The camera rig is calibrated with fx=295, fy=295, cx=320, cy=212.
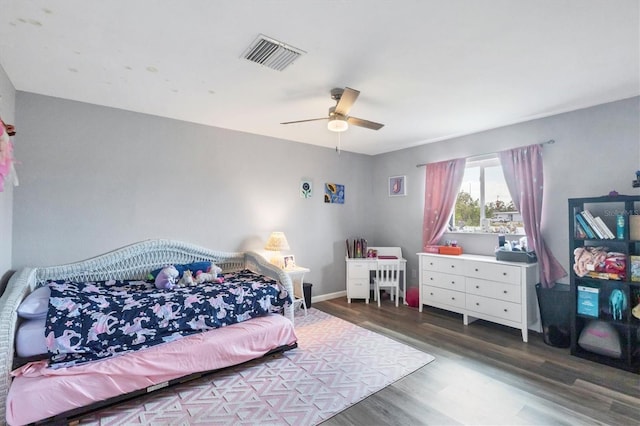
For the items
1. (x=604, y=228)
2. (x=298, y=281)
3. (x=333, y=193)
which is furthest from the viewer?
(x=333, y=193)

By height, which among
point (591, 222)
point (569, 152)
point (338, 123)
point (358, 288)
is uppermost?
point (338, 123)

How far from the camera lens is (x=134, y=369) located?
6.88 feet

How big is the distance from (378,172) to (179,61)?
386 centimetres

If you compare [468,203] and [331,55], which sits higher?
[331,55]

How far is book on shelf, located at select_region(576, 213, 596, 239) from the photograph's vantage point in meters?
2.82

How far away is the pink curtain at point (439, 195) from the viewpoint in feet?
13.8

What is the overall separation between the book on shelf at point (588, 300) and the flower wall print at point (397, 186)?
2.60 m

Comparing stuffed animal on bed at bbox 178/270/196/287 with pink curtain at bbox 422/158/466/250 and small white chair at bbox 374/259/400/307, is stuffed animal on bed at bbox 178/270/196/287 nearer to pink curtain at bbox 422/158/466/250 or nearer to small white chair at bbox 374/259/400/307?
small white chair at bbox 374/259/400/307

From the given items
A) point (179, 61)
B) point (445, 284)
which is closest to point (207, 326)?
point (179, 61)

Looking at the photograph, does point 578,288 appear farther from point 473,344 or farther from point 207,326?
point 207,326

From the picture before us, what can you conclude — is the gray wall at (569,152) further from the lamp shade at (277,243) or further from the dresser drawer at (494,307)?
the lamp shade at (277,243)

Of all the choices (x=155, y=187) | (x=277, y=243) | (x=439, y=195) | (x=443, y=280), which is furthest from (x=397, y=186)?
(x=155, y=187)

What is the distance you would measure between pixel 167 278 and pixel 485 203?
402 centimetres

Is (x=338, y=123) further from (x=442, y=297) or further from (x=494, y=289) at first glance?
(x=442, y=297)
